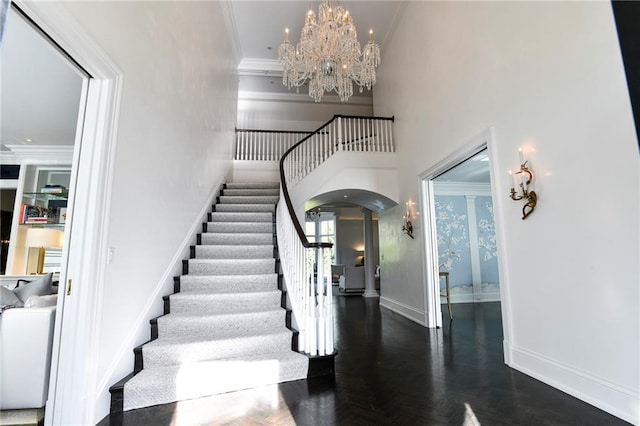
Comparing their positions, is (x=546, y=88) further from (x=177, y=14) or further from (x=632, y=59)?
(x=177, y=14)

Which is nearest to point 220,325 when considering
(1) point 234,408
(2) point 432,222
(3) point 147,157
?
(1) point 234,408

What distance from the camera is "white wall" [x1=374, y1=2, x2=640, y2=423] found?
2041 millimetres

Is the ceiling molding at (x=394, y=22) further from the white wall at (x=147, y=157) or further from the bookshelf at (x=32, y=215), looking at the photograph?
the bookshelf at (x=32, y=215)

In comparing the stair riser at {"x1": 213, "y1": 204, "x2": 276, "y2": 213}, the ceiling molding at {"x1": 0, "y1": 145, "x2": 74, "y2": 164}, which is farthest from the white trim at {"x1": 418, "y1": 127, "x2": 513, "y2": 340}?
the ceiling molding at {"x1": 0, "y1": 145, "x2": 74, "y2": 164}

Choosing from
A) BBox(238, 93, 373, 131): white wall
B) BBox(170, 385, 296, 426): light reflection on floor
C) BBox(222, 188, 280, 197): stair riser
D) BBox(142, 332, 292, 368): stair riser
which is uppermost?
BBox(238, 93, 373, 131): white wall

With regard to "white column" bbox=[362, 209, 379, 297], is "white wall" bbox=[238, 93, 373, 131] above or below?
above

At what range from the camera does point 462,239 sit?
7.40m

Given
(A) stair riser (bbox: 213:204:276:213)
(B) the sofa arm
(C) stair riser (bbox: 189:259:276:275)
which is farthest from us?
(A) stair riser (bbox: 213:204:276:213)

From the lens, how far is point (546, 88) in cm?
263

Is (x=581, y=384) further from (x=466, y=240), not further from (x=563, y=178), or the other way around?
(x=466, y=240)

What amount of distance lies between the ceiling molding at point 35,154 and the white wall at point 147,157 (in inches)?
80.4

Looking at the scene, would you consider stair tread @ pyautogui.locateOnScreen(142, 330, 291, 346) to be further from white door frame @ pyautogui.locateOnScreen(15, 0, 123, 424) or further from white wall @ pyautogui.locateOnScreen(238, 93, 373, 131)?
white wall @ pyautogui.locateOnScreen(238, 93, 373, 131)

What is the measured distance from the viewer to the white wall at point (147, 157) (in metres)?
2.20

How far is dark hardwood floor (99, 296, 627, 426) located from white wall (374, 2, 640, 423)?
1.06 feet
